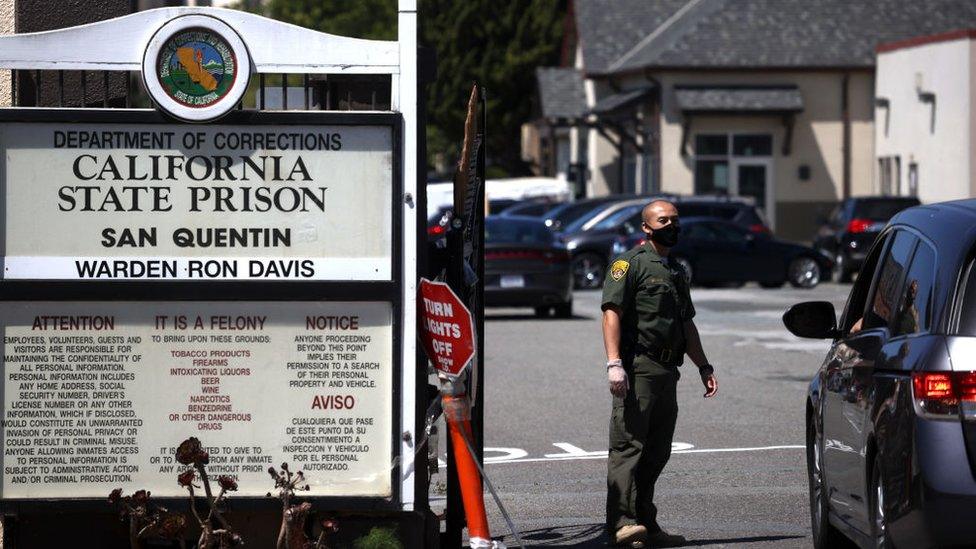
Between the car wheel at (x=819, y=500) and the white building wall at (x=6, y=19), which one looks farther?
the car wheel at (x=819, y=500)

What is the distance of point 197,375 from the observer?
21.8 feet

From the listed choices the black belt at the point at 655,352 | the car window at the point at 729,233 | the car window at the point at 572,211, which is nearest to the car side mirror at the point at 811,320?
the black belt at the point at 655,352

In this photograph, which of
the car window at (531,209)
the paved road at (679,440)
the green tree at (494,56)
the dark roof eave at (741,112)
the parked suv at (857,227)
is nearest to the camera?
the paved road at (679,440)

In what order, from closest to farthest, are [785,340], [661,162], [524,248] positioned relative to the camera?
[785,340]
[524,248]
[661,162]

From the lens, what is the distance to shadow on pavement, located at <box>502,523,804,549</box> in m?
8.27

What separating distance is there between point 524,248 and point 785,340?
4.72 meters

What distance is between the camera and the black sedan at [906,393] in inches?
217

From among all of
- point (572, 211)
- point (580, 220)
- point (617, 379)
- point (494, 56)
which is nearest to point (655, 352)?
point (617, 379)

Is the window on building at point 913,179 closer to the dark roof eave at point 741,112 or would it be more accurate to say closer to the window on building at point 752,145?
the dark roof eave at point 741,112

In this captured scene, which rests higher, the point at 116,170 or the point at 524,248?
the point at 116,170

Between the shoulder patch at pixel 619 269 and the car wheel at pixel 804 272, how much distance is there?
24329 mm

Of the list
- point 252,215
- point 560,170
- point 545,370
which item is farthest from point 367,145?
point 560,170

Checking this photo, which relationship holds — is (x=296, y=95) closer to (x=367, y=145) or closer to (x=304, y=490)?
(x=367, y=145)

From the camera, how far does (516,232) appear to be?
25.3 m
